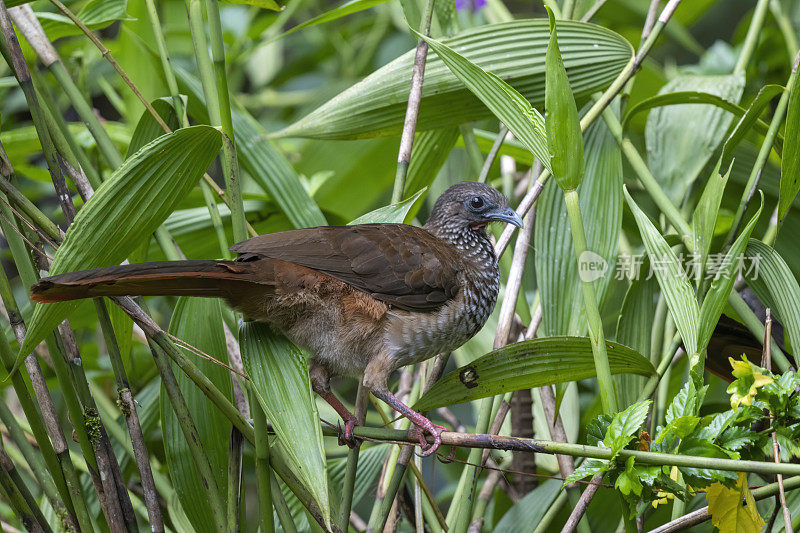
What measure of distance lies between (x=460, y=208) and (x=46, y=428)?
0.96 metres

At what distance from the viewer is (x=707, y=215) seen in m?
1.32

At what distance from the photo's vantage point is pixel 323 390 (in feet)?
5.11

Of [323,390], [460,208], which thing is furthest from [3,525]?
[460,208]

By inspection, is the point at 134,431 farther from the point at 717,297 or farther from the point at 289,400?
the point at 717,297

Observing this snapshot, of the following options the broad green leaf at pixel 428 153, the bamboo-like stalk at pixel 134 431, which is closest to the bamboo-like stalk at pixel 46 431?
the bamboo-like stalk at pixel 134 431

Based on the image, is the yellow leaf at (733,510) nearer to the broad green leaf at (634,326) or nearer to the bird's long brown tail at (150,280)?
the broad green leaf at (634,326)

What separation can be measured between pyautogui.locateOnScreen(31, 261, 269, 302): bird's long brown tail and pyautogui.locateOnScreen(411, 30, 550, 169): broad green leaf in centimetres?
46

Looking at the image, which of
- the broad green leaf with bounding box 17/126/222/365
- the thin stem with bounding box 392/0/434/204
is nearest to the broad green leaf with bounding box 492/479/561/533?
the thin stem with bounding box 392/0/434/204

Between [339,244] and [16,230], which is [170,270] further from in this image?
[339,244]

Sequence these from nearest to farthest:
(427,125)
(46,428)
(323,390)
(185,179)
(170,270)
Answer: (170,270) < (185,179) < (46,428) < (323,390) < (427,125)

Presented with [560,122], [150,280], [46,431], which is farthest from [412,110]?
[46,431]

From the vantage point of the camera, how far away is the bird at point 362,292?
1.30 m

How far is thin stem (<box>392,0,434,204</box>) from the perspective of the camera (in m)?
1.49

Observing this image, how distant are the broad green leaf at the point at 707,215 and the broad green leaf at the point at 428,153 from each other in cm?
62
